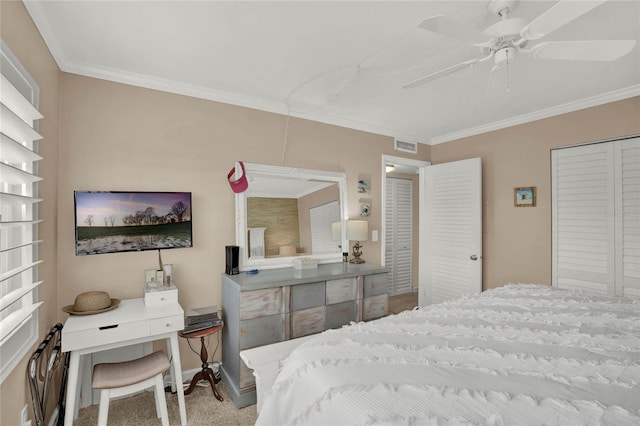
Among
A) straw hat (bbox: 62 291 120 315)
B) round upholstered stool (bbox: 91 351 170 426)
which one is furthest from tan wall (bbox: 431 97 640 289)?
straw hat (bbox: 62 291 120 315)

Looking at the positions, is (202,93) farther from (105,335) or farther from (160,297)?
(105,335)

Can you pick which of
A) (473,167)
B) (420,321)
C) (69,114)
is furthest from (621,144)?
(69,114)

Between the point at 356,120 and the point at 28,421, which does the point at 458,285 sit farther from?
the point at 28,421

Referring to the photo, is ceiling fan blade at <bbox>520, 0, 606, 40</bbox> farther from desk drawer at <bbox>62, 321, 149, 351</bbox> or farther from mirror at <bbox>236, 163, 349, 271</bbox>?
desk drawer at <bbox>62, 321, 149, 351</bbox>

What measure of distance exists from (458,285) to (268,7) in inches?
143

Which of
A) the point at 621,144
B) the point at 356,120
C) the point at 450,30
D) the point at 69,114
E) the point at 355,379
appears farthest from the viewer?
the point at 356,120

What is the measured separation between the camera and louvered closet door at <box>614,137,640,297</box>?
2.73 m

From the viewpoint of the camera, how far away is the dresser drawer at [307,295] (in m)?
2.60

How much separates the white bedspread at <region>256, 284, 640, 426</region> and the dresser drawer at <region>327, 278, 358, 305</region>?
1102 millimetres

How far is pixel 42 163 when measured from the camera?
1.91 m

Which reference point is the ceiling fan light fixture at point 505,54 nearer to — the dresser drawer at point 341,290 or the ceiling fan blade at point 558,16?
the ceiling fan blade at point 558,16

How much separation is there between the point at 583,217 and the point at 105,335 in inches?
163

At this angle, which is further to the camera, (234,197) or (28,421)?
(234,197)

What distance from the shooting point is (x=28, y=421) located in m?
1.63
